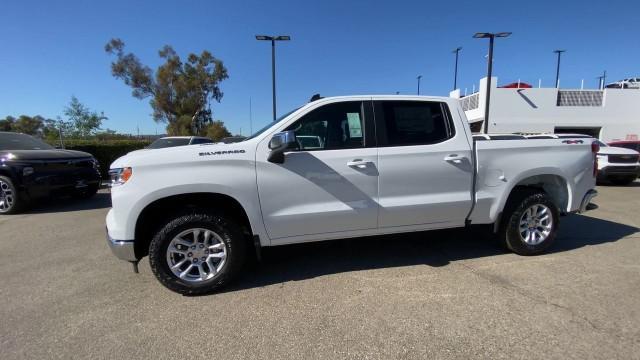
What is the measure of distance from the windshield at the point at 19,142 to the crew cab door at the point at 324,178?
7746mm

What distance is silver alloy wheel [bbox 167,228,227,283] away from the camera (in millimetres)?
3227

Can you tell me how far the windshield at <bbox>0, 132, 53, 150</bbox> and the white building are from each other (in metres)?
27.3

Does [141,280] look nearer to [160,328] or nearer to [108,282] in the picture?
[108,282]

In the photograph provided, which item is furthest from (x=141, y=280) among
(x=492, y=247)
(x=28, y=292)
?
(x=492, y=247)

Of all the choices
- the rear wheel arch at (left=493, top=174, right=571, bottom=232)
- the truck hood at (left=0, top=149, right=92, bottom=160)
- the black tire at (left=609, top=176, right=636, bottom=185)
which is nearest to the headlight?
the rear wheel arch at (left=493, top=174, right=571, bottom=232)

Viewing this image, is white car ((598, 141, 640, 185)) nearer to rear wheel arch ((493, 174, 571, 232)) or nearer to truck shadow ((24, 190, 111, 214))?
rear wheel arch ((493, 174, 571, 232))

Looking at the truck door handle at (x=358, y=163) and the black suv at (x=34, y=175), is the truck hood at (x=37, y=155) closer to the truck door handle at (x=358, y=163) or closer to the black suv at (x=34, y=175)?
the black suv at (x=34, y=175)

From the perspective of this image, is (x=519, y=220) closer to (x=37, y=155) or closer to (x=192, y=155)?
(x=192, y=155)

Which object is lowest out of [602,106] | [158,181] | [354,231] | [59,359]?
[59,359]

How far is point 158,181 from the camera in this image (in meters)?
3.09

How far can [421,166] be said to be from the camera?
11.8ft

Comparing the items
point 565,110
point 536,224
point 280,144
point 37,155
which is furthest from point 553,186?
point 565,110

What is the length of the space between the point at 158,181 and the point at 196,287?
1.08 meters

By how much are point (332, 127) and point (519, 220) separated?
2.55 metres
